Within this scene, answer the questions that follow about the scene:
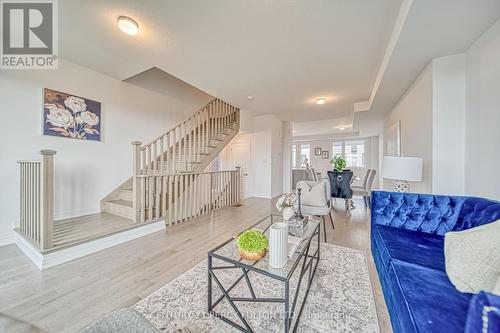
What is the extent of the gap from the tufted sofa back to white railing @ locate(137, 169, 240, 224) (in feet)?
9.94

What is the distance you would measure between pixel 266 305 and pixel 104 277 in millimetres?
1585

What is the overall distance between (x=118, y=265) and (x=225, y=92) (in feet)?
11.5

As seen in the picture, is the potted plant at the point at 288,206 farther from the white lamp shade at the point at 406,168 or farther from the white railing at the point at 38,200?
the white railing at the point at 38,200

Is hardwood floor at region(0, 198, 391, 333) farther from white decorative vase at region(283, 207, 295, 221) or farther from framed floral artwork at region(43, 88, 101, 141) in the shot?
framed floral artwork at region(43, 88, 101, 141)

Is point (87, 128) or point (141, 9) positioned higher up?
point (141, 9)

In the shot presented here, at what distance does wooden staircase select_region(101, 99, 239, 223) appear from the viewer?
2.98m

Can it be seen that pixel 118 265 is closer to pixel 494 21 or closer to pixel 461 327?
pixel 461 327

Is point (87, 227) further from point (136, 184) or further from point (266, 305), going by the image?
point (266, 305)


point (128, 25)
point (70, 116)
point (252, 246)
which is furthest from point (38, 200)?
point (252, 246)

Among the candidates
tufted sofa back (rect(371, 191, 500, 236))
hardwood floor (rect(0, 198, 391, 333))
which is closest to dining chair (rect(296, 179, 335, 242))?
hardwood floor (rect(0, 198, 391, 333))

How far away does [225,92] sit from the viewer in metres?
4.05

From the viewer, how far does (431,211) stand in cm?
180

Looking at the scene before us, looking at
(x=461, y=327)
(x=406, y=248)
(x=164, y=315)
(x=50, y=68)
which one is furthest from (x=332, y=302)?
(x=50, y=68)

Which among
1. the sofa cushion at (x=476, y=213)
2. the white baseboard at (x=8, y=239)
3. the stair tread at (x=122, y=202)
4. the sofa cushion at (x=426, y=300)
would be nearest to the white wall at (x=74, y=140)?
the white baseboard at (x=8, y=239)
